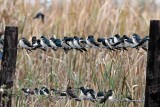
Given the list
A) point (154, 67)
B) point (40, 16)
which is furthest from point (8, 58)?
point (40, 16)

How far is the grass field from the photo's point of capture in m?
4.45

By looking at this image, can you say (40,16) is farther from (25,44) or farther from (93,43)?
(93,43)

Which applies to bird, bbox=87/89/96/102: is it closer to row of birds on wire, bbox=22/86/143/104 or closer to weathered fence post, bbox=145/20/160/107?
row of birds on wire, bbox=22/86/143/104

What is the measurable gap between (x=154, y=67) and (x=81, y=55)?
2.47 metres

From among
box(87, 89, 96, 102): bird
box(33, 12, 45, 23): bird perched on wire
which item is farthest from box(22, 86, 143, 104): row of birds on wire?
box(33, 12, 45, 23): bird perched on wire

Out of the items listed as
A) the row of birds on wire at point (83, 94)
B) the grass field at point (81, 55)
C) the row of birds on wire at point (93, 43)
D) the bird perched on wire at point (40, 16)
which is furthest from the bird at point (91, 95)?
the bird perched on wire at point (40, 16)

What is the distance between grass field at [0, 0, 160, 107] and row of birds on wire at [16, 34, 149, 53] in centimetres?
40

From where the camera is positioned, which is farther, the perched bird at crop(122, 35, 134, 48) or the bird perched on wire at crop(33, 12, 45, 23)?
the bird perched on wire at crop(33, 12, 45, 23)

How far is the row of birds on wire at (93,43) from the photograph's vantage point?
3.43m

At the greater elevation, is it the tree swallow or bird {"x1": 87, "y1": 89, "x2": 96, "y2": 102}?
the tree swallow

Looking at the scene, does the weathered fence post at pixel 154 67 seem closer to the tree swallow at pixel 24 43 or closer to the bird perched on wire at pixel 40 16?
the tree swallow at pixel 24 43

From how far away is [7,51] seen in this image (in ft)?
12.3

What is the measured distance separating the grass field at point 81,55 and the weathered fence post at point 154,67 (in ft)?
3.99

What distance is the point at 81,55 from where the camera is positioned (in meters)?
5.28
